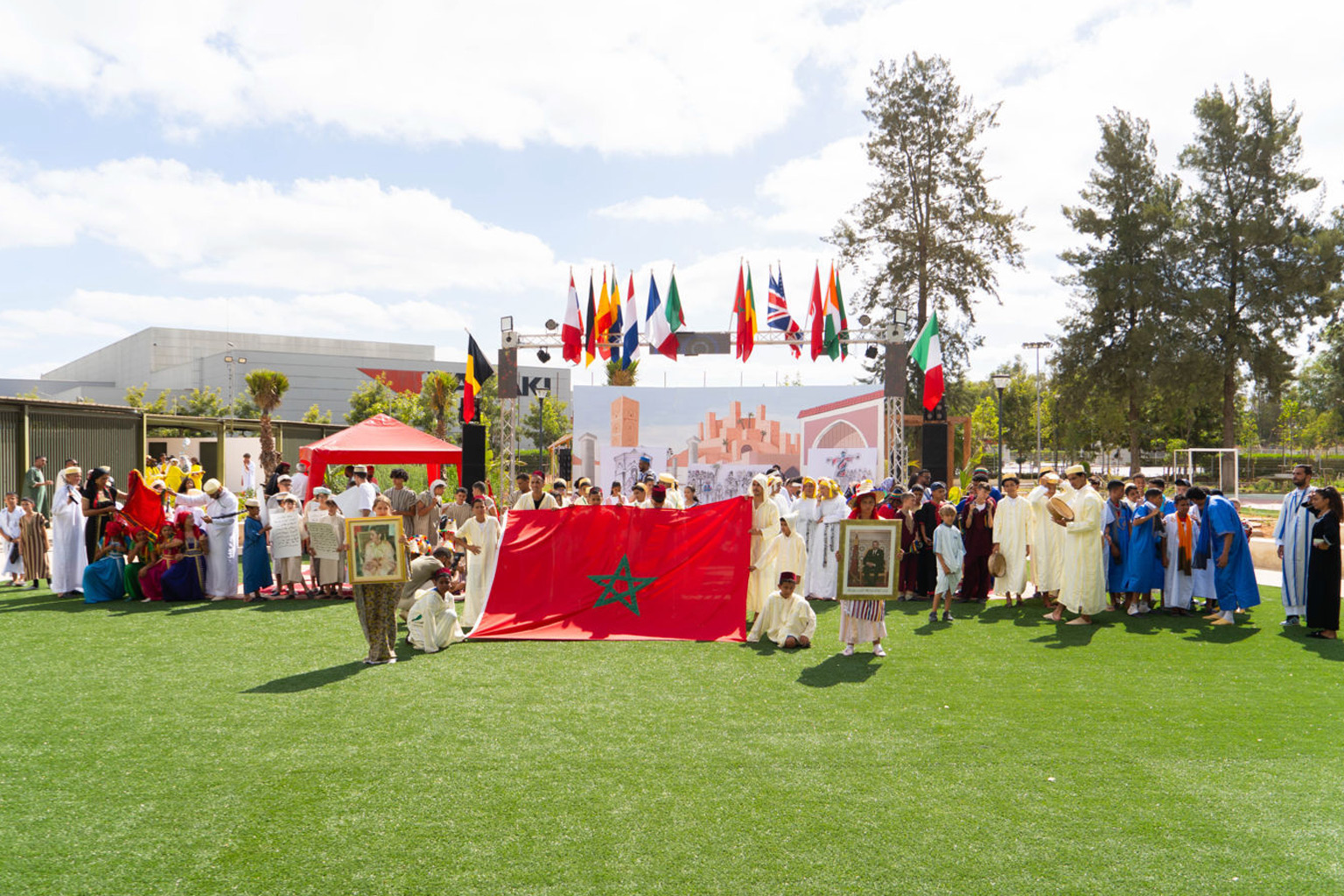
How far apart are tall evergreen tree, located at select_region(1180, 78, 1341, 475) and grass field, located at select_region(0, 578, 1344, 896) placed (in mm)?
29740

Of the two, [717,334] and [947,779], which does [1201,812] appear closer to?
[947,779]

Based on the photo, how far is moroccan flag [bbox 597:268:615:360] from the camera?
1873 centimetres

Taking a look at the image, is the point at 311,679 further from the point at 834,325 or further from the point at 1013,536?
the point at 834,325

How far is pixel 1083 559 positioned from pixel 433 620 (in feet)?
23.0

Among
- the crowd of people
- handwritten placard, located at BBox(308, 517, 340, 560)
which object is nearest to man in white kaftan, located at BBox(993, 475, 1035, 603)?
the crowd of people

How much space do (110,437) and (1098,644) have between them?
2151 cm

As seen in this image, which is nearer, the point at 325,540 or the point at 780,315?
the point at 325,540

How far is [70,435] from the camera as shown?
61.5 ft

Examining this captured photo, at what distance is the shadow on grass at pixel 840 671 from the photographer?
6.72m

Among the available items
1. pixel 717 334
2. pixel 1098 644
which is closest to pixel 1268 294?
pixel 717 334

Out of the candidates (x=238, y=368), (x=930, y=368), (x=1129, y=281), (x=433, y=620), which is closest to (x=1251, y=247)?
(x=1129, y=281)

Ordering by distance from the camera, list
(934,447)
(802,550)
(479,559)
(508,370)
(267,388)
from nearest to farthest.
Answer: (479,559) → (802,550) → (934,447) → (508,370) → (267,388)

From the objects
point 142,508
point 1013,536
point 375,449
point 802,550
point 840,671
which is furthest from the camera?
point 375,449

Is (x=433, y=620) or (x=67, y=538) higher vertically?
(x=67, y=538)
